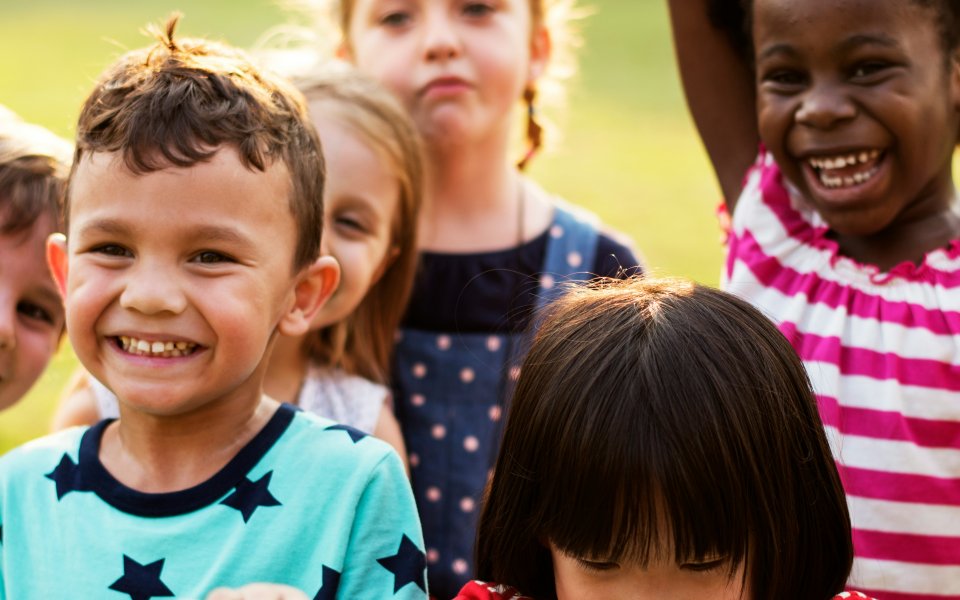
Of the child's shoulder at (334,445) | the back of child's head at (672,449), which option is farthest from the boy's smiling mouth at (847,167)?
the child's shoulder at (334,445)

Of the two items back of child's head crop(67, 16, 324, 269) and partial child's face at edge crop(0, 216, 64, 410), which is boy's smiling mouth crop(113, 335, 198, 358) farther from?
partial child's face at edge crop(0, 216, 64, 410)

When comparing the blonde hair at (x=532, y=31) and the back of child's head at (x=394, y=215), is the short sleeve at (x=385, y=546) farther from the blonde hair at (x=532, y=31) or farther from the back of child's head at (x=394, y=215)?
the blonde hair at (x=532, y=31)

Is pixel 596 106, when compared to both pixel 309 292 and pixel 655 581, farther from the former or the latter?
pixel 655 581

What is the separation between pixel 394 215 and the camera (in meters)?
3.27

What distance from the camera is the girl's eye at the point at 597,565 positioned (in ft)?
6.54

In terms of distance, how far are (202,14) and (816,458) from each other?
16.0m

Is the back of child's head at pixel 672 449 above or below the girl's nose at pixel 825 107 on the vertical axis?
below

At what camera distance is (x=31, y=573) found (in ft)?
7.32

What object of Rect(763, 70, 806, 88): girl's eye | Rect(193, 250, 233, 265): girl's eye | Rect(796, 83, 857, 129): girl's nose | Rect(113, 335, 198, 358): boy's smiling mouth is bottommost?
Rect(113, 335, 198, 358): boy's smiling mouth

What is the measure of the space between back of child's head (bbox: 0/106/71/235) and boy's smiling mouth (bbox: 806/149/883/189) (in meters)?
1.56

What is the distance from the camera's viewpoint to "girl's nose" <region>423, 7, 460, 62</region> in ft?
11.2

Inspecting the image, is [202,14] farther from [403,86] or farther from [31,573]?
[31,573]

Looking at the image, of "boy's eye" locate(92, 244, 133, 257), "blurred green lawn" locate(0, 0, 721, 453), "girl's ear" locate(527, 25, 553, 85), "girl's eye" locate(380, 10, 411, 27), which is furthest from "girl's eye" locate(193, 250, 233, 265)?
"blurred green lawn" locate(0, 0, 721, 453)

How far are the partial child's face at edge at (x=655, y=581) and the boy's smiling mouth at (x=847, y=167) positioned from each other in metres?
0.93
